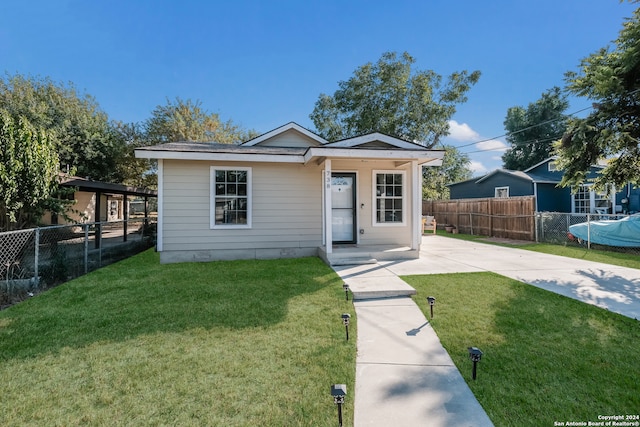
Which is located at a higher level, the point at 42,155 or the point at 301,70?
the point at 301,70

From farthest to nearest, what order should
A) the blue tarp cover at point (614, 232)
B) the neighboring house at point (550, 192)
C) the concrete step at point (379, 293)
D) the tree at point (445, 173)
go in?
the tree at point (445, 173)
the neighboring house at point (550, 192)
the blue tarp cover at point (614, 232)
the concrete step at point (379, 293)

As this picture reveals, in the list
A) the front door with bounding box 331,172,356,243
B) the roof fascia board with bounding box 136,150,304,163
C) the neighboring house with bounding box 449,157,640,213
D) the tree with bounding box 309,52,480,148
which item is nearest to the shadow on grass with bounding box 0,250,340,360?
the front door with bounding box 331,172,356,243

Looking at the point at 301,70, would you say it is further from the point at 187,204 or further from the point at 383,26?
the point at 187,204

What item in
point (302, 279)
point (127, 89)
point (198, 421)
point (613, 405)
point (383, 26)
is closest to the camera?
point (198, 421)

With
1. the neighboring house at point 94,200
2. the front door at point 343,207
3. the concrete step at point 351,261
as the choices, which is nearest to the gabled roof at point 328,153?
the front door at point 343,207

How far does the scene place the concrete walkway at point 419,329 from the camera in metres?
2.17

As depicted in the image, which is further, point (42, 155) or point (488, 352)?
point (42, 155)

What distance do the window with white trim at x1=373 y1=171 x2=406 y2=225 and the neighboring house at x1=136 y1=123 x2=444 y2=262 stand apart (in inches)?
1.1

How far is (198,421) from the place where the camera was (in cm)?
201

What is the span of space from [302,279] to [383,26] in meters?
13.8

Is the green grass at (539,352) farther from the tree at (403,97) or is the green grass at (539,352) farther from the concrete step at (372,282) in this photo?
the tree at (403,97)

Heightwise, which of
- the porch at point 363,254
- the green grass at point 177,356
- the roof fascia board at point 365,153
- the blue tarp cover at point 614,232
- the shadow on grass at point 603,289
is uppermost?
the roof fascia board at point 365,153

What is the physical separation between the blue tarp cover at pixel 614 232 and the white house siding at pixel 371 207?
608cm

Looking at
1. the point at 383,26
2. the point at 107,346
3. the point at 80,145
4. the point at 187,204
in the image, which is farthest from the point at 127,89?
the point at 107,346
